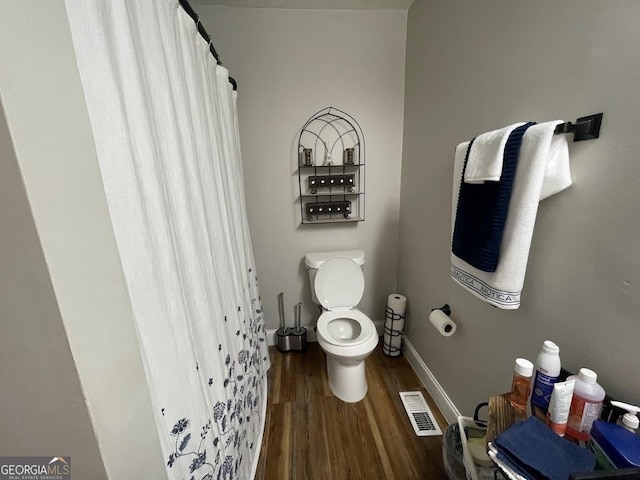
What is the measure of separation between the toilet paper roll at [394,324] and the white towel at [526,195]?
1001 mm

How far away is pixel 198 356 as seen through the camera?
2.43 ft

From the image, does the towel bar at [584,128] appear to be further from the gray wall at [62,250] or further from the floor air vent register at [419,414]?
the floor air vent register at [419,414]

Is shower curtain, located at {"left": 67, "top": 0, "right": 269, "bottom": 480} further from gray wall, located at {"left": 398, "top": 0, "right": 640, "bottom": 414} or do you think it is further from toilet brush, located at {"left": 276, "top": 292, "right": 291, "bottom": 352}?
gray wall, located at {"left": 398, "top": 0, "right": 640, "bottom": 414}

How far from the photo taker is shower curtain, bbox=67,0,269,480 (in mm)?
486

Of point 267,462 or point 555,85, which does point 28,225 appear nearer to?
point 555,85

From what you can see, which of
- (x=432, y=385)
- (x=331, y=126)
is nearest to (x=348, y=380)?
(x=432, y=385)

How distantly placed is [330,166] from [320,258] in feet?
2.12

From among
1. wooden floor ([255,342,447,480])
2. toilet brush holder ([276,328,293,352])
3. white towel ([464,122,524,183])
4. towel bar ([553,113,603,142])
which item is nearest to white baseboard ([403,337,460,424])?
wooden floor ([255,342,447,480])

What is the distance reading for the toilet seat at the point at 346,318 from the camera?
1.45 metres

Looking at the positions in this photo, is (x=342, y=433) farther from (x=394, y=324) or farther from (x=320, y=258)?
(x=320, y=258)

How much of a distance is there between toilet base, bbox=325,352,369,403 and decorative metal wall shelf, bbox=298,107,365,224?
0.93 meters

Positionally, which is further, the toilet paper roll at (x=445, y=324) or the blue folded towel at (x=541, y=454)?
the toilet paper roll at (x=445, y=324)

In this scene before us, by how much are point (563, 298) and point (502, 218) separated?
0.31 meters

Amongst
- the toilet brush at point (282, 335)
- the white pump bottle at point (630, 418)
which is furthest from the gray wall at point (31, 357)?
the toilet brush at point (282, 335)
